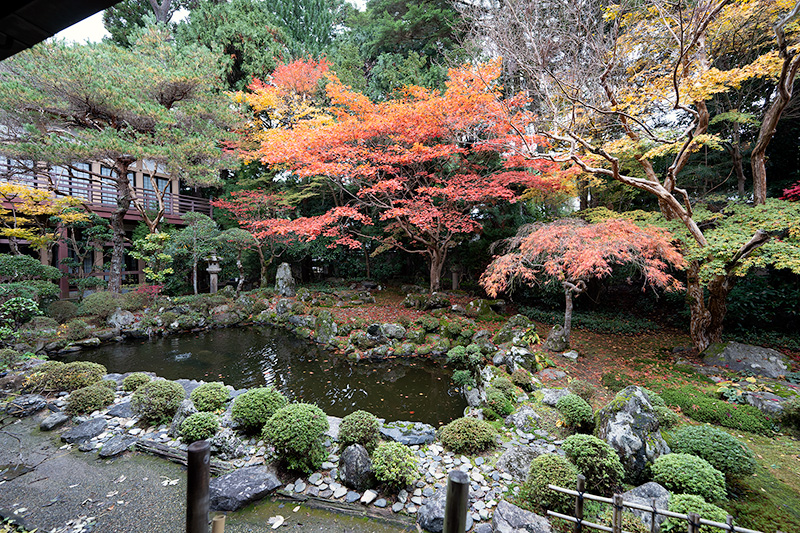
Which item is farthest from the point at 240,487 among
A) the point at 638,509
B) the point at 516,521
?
the point at 638,509

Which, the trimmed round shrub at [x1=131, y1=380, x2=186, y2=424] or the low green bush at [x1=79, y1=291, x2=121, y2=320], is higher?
the low green bush at [x1=79, y1=291, x2=121, y2=320]

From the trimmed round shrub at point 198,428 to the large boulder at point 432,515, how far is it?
9.37ft

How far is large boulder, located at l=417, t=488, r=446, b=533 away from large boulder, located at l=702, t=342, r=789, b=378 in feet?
22.3

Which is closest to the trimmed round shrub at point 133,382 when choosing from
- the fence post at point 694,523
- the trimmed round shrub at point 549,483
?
the trimmed round shrub at point 549,483

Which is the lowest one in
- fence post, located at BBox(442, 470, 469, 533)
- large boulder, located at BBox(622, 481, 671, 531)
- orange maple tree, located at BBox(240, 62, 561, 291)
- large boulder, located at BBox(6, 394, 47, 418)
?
large boulder, located at BBox(622, 481, 671, 531)

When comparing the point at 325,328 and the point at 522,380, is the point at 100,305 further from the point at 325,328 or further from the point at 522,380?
the point at 522,380

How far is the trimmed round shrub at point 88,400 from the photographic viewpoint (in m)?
4.60

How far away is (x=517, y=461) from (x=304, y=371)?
212 inches

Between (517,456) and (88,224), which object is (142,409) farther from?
(88,224)

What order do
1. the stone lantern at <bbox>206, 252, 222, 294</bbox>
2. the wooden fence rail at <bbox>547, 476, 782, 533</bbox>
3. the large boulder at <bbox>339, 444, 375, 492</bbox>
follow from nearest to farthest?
the wooden fence rail at <bbox>547, 476, 782, 533</bbox> → the large boulder at <bbox>339, 444, 375, 492</bbox> → the stone lantern at <bbox>206, 252, 222, 294</bbox>

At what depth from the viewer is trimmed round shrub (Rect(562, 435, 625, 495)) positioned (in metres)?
3.12

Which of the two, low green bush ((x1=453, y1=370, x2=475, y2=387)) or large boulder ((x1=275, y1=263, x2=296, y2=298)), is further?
large boulder ((x1=275, y1=263, x2=296, y2=298))

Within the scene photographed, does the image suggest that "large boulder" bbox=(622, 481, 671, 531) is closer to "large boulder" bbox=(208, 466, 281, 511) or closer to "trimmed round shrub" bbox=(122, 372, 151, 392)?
"large boulder" bbox=(208, 466, 281, 511)

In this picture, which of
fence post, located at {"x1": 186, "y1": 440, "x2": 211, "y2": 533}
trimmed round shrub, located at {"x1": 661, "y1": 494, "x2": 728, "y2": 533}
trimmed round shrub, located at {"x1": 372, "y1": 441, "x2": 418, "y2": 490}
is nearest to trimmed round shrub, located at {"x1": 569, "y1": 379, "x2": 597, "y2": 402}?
trimmed round shrub, located at {"x1": 661, "y1": 494, "x2": 728, "y2": 533}
